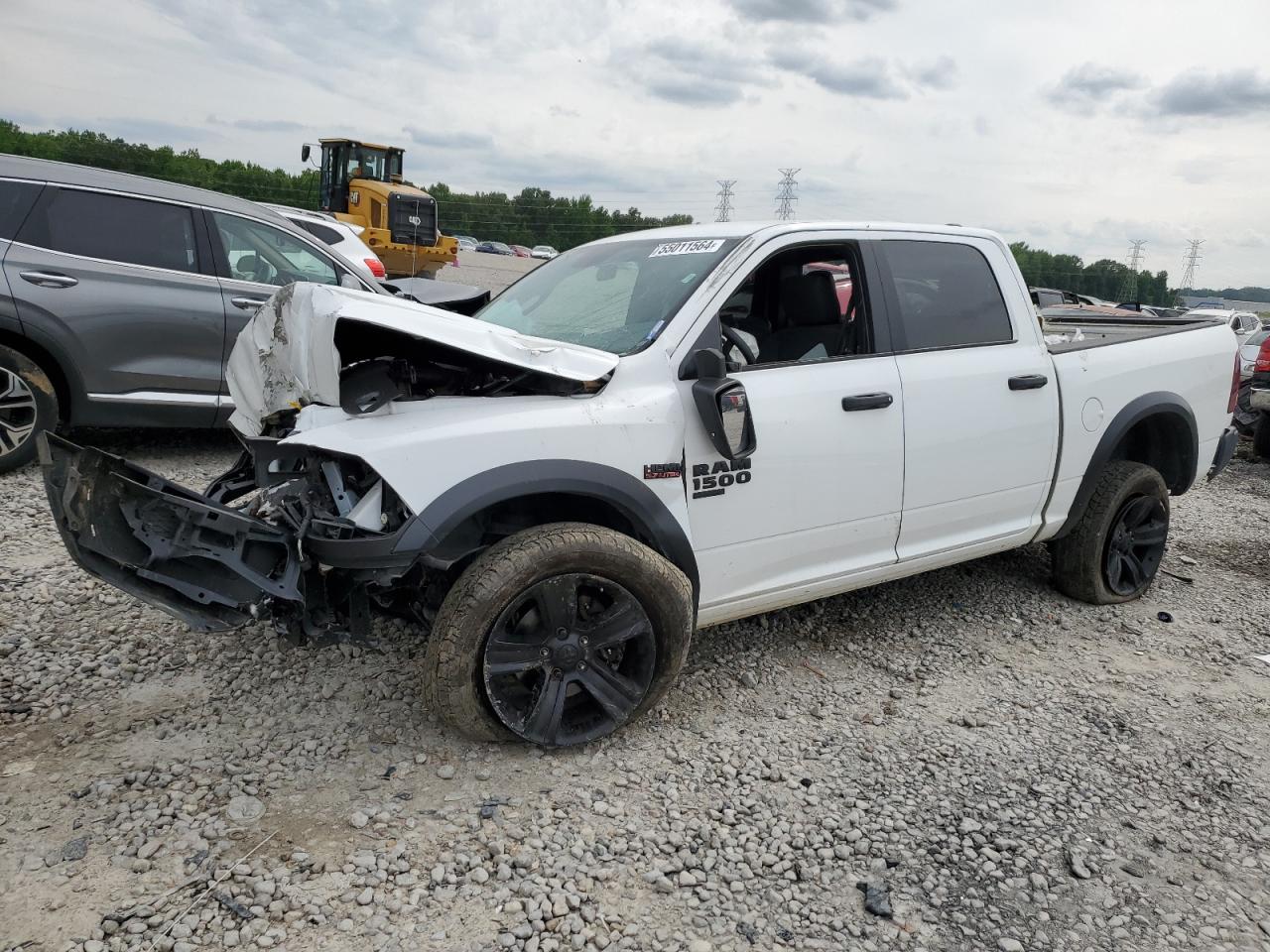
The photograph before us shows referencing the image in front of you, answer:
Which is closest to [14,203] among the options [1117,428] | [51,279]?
[51,279]

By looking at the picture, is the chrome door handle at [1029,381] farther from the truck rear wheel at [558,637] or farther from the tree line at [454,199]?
→ the tree line at [454,199]

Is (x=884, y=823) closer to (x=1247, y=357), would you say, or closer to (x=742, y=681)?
(x=742, y=681)

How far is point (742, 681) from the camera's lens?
3.85 metres

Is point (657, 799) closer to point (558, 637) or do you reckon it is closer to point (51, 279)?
point (558, 637)

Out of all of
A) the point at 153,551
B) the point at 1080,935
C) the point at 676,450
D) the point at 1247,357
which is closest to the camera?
the point at 1080,935

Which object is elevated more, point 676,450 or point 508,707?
point 676,450

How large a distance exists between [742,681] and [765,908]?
1341 millimetres

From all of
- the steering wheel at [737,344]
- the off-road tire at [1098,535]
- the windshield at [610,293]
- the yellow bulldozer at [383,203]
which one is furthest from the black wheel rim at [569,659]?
the yellow bulldozer at [383,203]

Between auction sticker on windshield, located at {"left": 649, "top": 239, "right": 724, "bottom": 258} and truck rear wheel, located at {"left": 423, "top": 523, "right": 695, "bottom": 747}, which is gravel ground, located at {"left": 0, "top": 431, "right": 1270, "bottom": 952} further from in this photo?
auction sticker on windshield, located at {"left": 649, "top": 239, "right": 724, "bottom": 258}

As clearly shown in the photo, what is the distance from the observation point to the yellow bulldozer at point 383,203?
20.0 m

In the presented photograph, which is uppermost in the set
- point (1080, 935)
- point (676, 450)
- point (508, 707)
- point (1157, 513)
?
point (676, 450)

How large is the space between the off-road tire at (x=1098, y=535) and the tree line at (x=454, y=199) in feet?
128

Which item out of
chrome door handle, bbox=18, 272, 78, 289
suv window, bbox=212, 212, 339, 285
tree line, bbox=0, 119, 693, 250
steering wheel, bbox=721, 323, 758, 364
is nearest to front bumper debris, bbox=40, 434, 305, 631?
steering wheel, bbox=721, 323, 758, 364

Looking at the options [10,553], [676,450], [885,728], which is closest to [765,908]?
[885,728]
